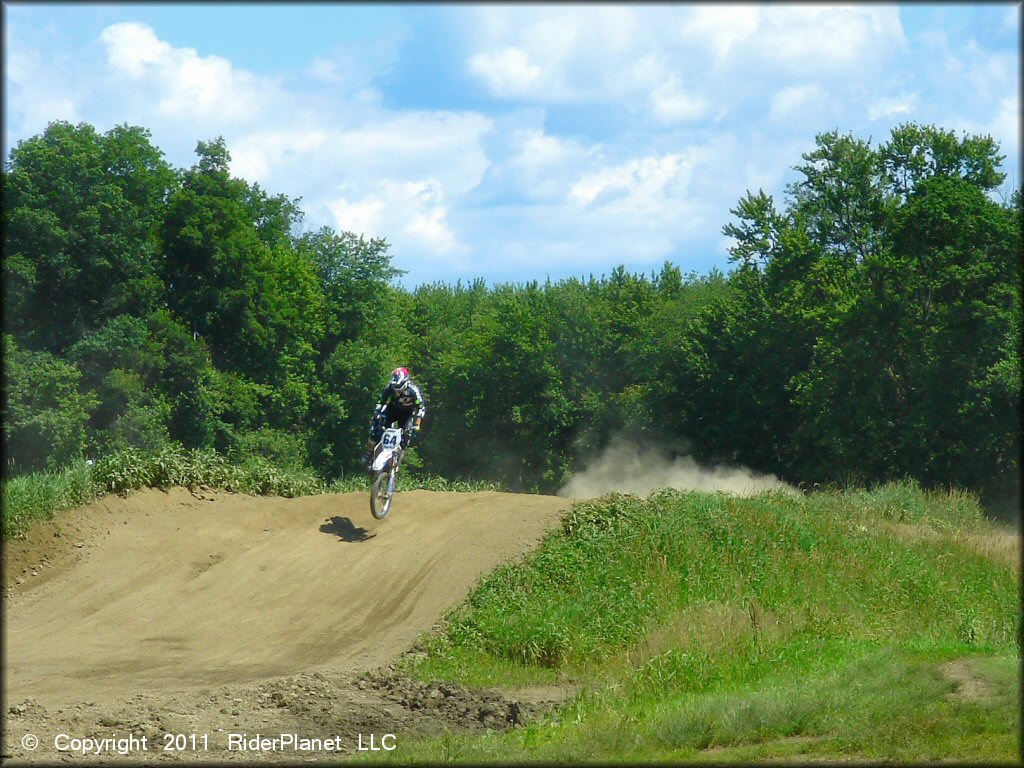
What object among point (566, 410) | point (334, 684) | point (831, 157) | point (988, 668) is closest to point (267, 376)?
point (566, 410)

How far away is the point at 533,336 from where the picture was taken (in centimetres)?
6056

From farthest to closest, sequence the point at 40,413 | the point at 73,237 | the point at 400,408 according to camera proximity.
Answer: the point at 73,237 → the point at 40,413 → the point at 400,408

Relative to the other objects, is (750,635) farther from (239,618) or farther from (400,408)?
(400,408)

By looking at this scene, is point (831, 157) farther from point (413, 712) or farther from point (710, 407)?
point (413, 712)

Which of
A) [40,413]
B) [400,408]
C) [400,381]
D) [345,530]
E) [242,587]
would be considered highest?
[400,381]

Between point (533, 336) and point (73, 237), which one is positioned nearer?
point (73, 237)

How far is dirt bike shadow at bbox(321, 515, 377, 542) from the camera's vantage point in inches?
682

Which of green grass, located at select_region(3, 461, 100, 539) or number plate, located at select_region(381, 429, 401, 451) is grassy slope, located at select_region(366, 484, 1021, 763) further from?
green grass, located at select_region(3, 461, 100, 539)

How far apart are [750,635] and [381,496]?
7.01 metres

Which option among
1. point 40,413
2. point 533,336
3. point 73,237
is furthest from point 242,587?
point 533,336

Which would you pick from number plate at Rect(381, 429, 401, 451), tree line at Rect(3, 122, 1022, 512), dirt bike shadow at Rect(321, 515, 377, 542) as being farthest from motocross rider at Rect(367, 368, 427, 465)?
tree line at Rect(3, 122, 1022, 512)

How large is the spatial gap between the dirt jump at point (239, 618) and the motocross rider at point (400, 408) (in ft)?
4.92

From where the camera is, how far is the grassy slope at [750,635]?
8.96 m

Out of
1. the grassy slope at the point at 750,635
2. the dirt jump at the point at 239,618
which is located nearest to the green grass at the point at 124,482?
the dirt jump at the point at 239,618
